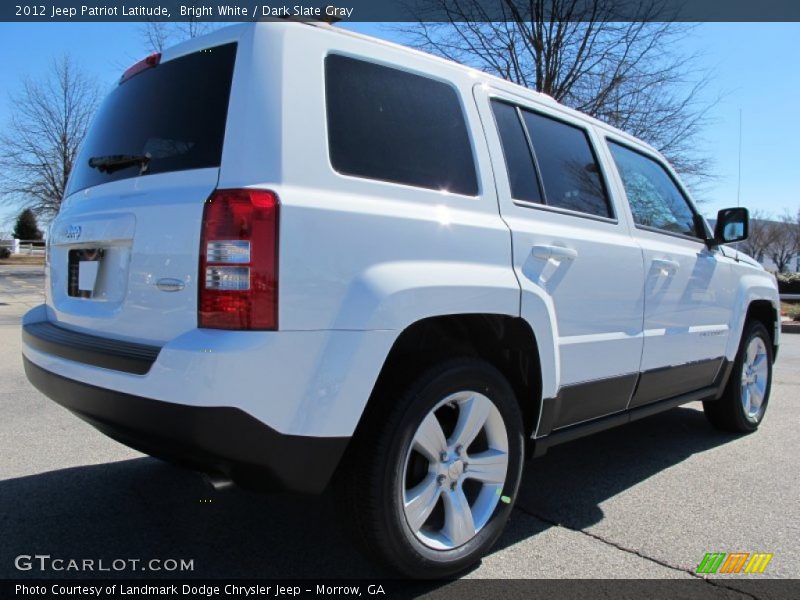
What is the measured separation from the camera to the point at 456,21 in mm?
16469

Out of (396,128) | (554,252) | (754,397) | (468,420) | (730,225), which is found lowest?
(754,397)

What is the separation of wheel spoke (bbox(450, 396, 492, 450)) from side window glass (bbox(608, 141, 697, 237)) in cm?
164

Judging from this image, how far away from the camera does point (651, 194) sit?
395cm

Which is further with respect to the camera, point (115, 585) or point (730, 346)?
point (730, 346)

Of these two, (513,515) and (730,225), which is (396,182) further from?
(730,225)

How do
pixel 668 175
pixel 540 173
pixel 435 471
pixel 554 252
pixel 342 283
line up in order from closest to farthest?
pixel 342 283 < pixel 435 471 < pixel 554 252 < pixel 540 173 < pixel 668 175

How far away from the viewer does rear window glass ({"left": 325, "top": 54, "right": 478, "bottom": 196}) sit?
229 centimetres

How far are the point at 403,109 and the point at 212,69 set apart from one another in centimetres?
72

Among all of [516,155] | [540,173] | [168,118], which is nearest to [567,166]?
[540,173]

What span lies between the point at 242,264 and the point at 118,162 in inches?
37.0

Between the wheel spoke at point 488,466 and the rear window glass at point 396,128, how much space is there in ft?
3.51

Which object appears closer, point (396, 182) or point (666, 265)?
point (396, 182)

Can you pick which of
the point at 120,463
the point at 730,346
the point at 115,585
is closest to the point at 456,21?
the point at 730,346

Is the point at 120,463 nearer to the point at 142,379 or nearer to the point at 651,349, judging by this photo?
the point at 142,379
